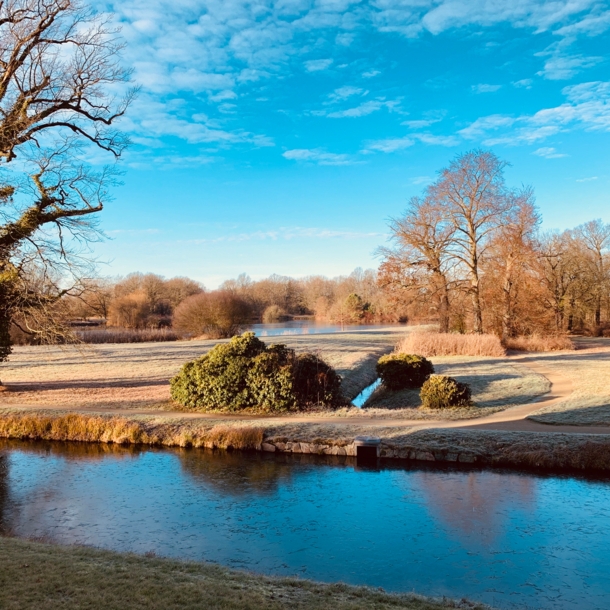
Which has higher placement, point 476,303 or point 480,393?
point 476,303

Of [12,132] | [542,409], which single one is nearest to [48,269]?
[12,132]

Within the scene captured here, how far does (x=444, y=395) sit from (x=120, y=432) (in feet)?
30.3

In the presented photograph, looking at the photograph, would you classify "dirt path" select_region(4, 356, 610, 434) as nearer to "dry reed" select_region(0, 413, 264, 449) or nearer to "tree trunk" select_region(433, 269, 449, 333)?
"dry reed" select_region(0, 413, 264, 449)

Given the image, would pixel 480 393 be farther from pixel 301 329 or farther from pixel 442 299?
pixel 301 329

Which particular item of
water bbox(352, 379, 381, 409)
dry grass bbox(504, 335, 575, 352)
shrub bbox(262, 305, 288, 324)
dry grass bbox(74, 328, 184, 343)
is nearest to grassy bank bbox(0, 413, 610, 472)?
water bbox(352, 379, 381, 409)

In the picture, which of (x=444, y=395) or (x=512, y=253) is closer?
(x=444, y=395)

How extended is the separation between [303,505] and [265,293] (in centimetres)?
8180

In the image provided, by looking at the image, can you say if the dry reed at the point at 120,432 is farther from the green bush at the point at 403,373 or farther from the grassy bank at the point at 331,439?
the green bush at the point at 403,373

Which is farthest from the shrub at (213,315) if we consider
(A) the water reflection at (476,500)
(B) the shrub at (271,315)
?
(A) the water reflection at (476,500)

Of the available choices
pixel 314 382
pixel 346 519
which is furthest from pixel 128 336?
pixel 346 519

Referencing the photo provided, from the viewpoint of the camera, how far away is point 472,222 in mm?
33188

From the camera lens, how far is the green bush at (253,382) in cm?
1603

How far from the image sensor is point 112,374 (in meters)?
23.0

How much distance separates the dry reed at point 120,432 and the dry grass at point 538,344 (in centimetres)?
2545
